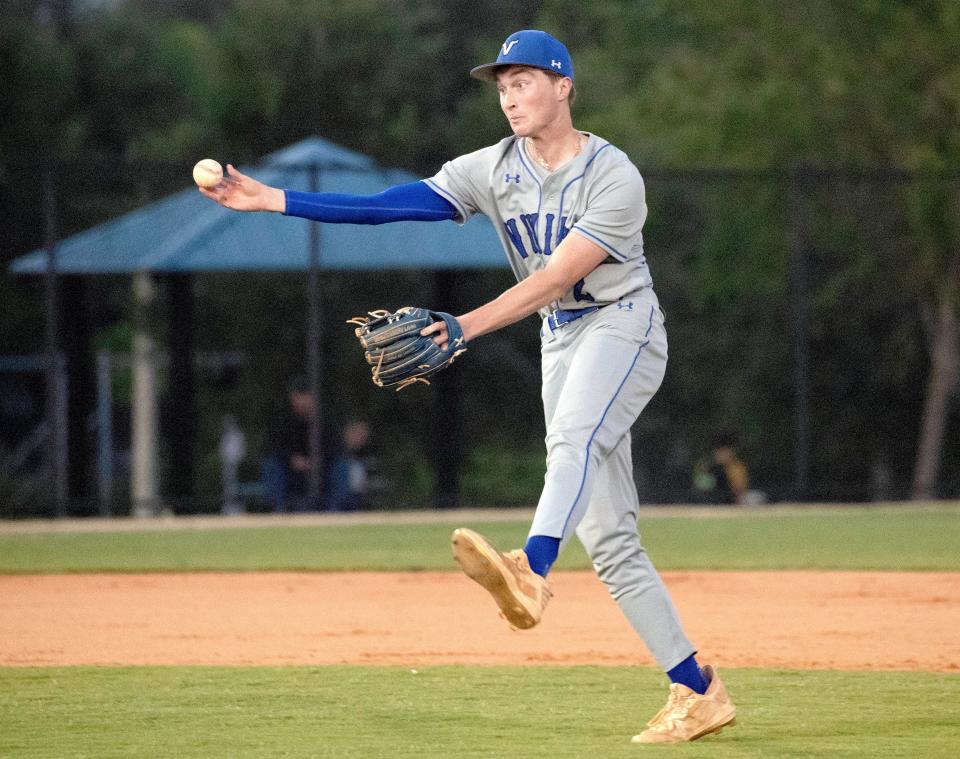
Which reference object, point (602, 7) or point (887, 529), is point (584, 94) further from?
point (887, 529)

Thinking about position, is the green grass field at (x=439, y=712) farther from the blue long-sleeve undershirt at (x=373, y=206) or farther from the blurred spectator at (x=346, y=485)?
the blurred spectator at (x=346, y=485)

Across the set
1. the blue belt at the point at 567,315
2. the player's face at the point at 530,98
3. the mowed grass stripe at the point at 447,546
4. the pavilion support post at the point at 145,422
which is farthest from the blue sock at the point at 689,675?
the pavilion support post at the point at 145,422

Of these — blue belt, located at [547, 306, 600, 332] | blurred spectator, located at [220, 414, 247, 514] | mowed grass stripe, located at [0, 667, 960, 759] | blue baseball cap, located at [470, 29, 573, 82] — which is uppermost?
blue baseball cap, located at [470, 29, 573, 82]

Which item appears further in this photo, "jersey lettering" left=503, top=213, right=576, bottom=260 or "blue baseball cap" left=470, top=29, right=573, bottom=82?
"jersey lettering" left=503, top=213, right=576, bottom=260

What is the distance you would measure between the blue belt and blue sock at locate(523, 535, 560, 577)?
762 mm

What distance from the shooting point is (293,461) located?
52.5 feet

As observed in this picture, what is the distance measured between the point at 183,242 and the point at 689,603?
30.4 feet

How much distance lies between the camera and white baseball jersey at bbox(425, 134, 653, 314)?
5.00 metres

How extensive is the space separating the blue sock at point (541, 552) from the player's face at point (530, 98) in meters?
1.22

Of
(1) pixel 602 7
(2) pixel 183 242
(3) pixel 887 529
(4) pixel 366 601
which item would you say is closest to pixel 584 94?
(1) pixel 602 7

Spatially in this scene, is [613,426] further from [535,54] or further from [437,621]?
[437,621]

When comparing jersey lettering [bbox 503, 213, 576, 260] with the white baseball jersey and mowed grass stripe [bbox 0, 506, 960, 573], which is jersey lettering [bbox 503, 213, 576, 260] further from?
mowed grass stripe [bbox 0, 506, 960, 573]

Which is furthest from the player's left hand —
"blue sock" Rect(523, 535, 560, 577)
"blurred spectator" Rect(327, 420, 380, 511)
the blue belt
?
"blurred spectator" Rect(327, 420, 380, 511)

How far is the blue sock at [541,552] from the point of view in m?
4.70
